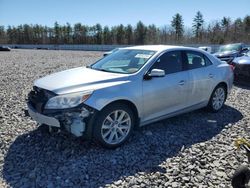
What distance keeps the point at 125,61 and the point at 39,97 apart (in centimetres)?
177

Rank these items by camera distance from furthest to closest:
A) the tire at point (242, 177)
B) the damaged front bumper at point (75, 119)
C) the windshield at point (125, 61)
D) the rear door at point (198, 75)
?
the rear door at point (198, 75) < the windshield at point (125, 61) < the damaged front bumper at point (75, 119) < the tire at point (242, 177)

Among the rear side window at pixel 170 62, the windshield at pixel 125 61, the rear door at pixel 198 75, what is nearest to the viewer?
the windshield at pixel 125 61

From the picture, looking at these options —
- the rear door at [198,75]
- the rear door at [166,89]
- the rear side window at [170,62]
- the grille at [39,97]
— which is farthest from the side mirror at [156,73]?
the grille at [39,97]

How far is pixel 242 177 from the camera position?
3420 mm

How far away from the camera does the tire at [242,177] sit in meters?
3.39

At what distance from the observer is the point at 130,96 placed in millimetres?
4762

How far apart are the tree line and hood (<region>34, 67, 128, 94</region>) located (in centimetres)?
5779

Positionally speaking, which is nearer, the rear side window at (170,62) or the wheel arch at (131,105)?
the wheel arch at (131,105)

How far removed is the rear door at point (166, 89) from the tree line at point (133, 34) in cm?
5670

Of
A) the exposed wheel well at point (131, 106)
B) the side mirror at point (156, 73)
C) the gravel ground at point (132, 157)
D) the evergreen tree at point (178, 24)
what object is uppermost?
the evergreen tree at point (178, 24)

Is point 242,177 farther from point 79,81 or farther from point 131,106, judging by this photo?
point 79,81

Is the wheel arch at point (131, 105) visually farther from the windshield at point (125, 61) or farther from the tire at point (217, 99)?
the tire at point (217, 99)

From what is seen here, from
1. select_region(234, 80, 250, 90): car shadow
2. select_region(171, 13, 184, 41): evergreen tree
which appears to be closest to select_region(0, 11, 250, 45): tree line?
select_region(171, 13, 184, 41): evergreen tree

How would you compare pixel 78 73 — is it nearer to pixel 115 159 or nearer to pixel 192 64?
pixel 115 159
